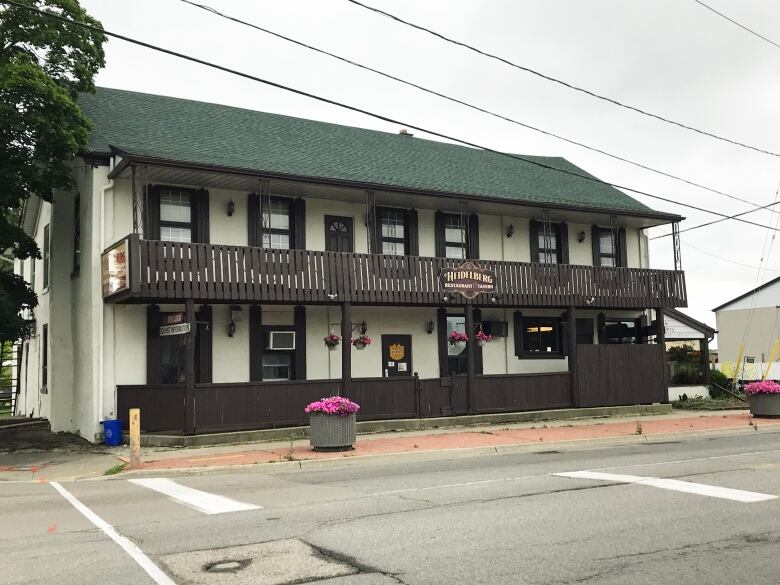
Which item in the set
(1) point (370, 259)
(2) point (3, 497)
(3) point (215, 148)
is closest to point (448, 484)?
(2) point (3, 497)

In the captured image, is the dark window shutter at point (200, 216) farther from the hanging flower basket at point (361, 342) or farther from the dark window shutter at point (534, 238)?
the dark window shutter at point (534, 238)

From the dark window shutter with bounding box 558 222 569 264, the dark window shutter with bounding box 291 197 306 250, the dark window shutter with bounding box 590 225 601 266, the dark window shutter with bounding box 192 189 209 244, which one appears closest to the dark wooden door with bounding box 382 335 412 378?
the dark window shutter with bounding box 291 197 306 250

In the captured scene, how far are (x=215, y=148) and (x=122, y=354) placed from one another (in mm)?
5770

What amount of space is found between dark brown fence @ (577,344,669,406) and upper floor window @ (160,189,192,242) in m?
11.7

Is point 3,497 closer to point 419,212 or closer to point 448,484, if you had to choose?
point 448,484

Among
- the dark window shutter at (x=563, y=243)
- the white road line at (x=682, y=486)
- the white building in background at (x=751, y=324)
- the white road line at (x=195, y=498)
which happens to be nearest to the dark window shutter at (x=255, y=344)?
the white road line at (x=195, y=498)

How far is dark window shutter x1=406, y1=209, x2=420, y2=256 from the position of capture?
22.3 metres

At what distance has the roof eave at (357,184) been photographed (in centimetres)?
1697

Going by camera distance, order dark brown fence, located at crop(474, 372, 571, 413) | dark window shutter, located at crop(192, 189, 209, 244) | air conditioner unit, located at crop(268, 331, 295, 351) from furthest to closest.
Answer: dark brown fence, located at crop(474, 372, 571, 413), air conditioner unit, located at crop(268, 331, 295, 351), dark window shutter, located at crop(192, 189, 209, 244)

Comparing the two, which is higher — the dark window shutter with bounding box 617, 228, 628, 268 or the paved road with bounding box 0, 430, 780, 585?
the dark window shutter with bounding box 617, 228, 628, 268

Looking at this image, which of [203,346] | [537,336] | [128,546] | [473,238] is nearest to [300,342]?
[203,346]

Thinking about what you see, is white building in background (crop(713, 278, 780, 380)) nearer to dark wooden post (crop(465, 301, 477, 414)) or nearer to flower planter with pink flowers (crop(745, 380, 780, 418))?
flower planter with pink flowers (crop(745, 380, 780, 418))

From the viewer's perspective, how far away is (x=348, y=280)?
19766mm

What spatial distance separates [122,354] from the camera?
717 inches
